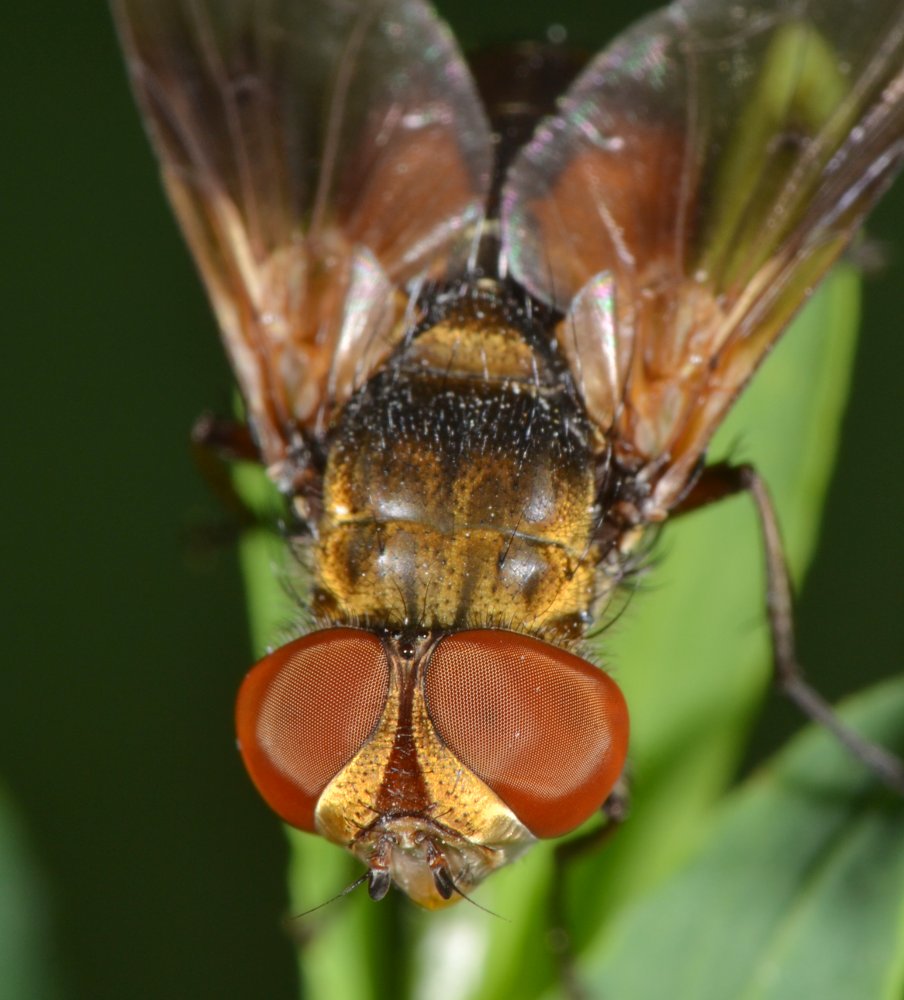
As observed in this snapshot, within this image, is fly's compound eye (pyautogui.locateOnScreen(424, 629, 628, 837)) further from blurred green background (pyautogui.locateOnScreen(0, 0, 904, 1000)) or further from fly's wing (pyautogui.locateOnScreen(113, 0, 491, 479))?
blurred green background (pyautogui.locateOnScreen(0, 0, 904, 1000))

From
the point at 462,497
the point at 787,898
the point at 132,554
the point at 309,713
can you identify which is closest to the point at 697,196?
the point at 462,497

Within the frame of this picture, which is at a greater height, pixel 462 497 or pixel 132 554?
pixel 462 497

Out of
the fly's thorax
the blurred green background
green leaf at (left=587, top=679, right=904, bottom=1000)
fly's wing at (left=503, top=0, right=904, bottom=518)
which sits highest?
fly's wing at (left=503, top=0, right=904, bottom=518)

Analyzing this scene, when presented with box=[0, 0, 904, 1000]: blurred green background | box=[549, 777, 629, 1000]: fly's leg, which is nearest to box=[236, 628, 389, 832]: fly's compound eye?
box=[549, 777, 629, 1000]: fly's leg

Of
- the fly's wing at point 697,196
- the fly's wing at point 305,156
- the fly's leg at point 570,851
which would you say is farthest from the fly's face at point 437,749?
the fly's wing at point 305,156

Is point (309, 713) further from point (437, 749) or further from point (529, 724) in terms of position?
point (529, 724)

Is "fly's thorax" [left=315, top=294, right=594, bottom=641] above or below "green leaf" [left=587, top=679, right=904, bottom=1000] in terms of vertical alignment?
above

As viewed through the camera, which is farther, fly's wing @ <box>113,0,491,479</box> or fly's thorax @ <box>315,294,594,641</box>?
fly's wing @ <box>113,0,491,479</box>
